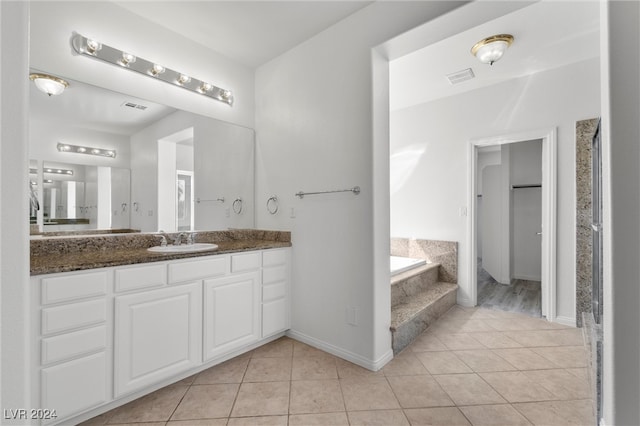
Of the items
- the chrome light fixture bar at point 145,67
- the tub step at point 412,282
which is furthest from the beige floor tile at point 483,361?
the chrome light fixture bar at point 145,67

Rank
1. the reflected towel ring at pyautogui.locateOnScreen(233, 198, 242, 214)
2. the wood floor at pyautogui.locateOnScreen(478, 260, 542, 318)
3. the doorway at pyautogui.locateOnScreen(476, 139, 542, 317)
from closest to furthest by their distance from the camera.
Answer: the reflected towel ring at pyautogui.locateOnScreen(233, 198, 242, 214) < the wood floor at pyautogui.locateOnScreen(478, 260, 542, 318) < the doorway at pyautogui.locateOnScreen(476, 139, 542, 317)

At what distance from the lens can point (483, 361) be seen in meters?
2.14

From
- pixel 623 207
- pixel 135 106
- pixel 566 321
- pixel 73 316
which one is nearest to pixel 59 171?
pixel 135 106

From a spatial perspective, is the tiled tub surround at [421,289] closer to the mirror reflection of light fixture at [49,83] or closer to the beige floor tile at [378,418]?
the beige floor tile at [378,418]

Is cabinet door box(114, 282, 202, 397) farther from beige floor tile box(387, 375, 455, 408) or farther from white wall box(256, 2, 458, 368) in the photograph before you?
beige floor tile box(387, 375, 455, 408)

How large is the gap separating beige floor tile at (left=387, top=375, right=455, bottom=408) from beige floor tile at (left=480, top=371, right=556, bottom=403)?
0.37 m

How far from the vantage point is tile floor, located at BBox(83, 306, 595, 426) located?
157cm

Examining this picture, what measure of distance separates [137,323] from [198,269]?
17.7 inches

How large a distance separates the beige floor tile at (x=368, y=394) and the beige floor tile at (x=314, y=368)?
0.45 feet

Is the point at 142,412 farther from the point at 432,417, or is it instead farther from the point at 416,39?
the point at 416,39

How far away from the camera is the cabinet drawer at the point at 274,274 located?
2397 millimetres

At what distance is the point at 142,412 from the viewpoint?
1619mm

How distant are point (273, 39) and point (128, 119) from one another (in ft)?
4.43

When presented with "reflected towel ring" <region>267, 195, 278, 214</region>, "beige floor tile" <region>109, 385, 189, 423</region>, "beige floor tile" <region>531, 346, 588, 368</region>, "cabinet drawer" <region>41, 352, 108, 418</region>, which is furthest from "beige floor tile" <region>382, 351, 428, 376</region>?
"cabinet drawer" <region>41, 352, 108, 418</region>
